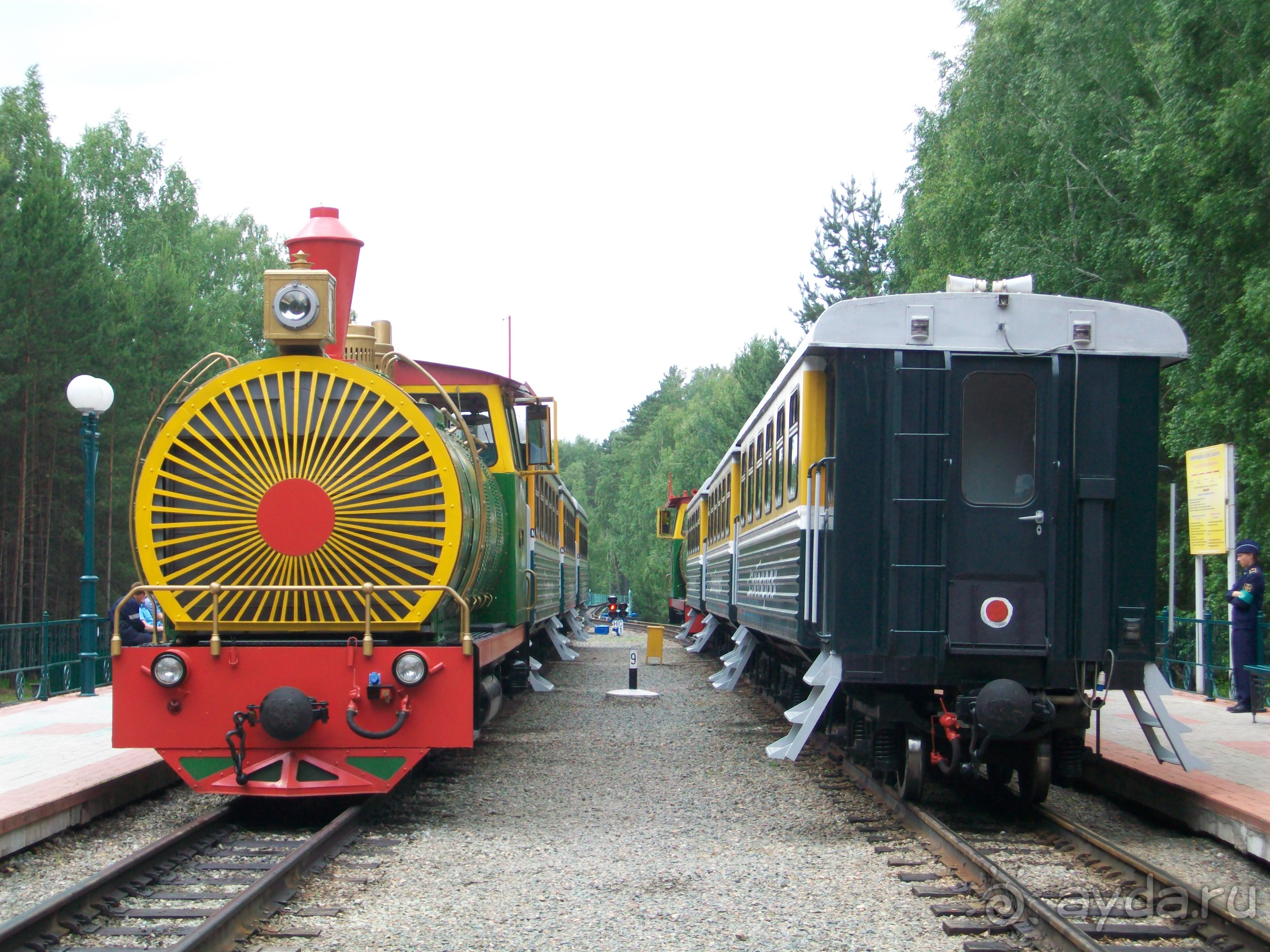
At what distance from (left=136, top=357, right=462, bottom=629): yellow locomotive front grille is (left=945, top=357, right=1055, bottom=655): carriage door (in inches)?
114

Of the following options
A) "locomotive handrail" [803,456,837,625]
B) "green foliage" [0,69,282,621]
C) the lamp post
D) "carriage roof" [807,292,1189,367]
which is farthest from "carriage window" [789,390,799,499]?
"green foliage" [0,69,282,621]

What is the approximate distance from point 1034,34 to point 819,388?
19.7 m

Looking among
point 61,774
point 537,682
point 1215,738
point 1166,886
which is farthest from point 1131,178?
point 61,774

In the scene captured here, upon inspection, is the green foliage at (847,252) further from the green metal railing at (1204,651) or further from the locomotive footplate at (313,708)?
the locomotive footplate at (313,708)

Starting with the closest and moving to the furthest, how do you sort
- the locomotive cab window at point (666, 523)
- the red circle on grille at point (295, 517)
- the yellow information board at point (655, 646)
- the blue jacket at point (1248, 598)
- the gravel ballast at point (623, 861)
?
1. the gravel ballast at point (623, 861)
2. the red circle on grille at point (295, 517)
3. the blue jacket at point (1248, 598)
4. the yellow information board at point (655, 646)
5. the locomotive cab window at point (666, 523)

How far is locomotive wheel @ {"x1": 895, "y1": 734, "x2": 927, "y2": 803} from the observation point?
277 inches


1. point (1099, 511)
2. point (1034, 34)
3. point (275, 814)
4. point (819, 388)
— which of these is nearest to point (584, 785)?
point (275, 814)

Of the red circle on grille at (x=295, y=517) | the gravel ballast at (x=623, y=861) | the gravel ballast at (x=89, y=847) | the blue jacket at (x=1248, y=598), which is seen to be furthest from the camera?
the blue jacket at (x=1248, y=598)

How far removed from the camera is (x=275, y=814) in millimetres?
7273

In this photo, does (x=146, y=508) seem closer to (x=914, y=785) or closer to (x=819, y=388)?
(x=819, y=388)

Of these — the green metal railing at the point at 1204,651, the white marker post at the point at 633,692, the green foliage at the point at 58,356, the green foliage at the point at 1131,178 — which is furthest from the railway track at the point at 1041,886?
the green foliage at the point at 58,356

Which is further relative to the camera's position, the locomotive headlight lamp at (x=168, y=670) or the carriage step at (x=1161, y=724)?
the carriage step at (x=1161, y=724)

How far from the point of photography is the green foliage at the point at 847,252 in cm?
4169

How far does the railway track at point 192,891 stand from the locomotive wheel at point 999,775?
3970 mm
